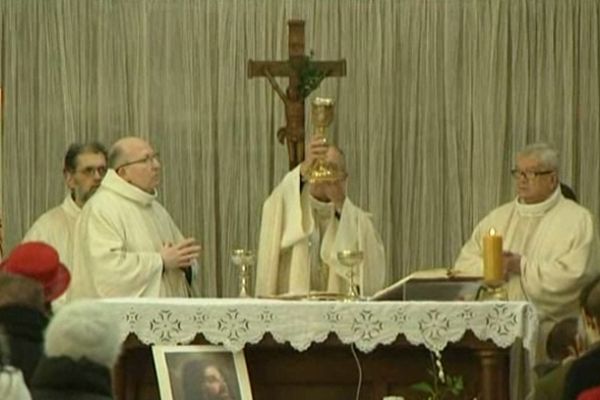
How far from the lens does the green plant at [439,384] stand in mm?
8789

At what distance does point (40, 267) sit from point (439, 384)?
6.92ft

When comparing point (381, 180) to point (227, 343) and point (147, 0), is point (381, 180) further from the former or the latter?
point (227, 343)

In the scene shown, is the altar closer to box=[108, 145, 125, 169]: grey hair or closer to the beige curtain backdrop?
box=[108, 145, 125, 169]: grey hair

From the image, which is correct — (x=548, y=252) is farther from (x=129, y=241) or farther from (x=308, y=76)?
(x=129, y=241)

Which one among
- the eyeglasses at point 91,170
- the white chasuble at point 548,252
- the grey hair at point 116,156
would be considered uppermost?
the grey hair at point 116,156

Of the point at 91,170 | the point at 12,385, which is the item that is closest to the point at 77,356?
the point at 12,385

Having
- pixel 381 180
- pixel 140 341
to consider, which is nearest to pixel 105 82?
pixel 381 180

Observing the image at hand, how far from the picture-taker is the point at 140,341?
8891 mm

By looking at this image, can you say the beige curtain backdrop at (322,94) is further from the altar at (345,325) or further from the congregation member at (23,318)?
the congregation member at (23,318)

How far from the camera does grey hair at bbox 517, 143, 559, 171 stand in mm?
11164

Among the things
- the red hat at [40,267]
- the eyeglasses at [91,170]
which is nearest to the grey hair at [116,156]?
the eyeglasses at [91,170]

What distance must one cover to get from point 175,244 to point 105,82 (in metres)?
2.47

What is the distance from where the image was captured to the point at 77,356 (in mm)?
6035

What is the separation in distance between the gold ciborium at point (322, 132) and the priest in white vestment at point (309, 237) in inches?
3.6
